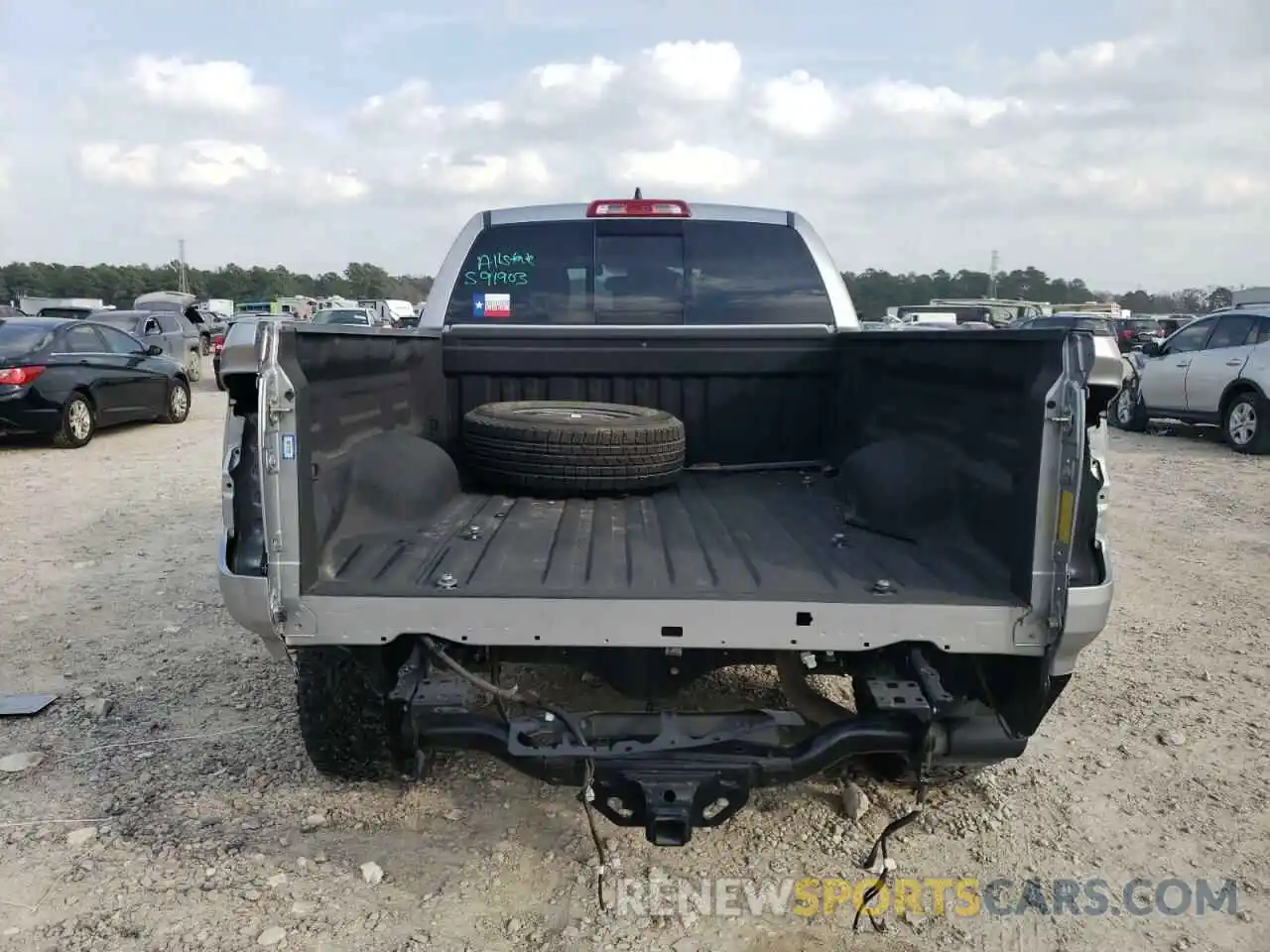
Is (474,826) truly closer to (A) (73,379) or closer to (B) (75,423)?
(B) (75,423)

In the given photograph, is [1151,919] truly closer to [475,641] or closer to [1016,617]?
[1016,617]

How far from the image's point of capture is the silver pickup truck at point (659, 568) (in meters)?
2.43

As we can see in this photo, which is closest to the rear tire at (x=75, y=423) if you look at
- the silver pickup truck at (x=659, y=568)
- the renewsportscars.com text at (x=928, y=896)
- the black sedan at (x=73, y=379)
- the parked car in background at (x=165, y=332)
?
the black sedan at (x=73, y=379)

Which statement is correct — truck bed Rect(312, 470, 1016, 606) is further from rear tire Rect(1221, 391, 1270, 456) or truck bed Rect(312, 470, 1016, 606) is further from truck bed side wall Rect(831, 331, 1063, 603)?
rear tire Rect(1221, 391, 1270, 456)

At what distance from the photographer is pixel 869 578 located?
2.75m

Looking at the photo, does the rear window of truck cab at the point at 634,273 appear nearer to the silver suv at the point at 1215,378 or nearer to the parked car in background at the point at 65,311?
the silver suv at the point at 1215,378

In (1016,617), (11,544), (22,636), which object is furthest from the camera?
(11,544)

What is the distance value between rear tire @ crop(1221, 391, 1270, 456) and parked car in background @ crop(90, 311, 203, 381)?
1639cm

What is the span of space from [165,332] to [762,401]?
16598mm

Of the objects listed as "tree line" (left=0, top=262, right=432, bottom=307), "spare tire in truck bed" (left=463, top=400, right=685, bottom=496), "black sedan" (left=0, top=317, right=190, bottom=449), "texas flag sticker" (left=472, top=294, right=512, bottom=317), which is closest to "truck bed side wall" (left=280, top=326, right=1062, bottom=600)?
"spare tire in truck bed" (left=463, top=400, right=685, bottom=496)

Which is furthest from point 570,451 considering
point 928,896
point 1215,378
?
point 1215,378

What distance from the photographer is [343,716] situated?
2.82 meters

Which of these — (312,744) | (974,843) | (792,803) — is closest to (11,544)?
(312,744)

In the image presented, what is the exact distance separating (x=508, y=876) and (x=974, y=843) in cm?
151
